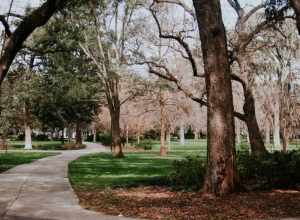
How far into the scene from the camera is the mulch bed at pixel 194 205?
9773 mm

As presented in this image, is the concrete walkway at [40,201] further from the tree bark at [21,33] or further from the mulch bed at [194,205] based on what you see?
the tree bark at [21,33]

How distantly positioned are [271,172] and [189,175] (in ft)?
7.59

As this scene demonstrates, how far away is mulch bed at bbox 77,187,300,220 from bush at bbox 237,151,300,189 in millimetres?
699

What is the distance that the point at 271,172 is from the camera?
13.9 metres

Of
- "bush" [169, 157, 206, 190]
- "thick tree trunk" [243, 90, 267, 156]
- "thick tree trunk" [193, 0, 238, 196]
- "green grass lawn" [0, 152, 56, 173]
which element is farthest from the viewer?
"green grass lawn" [0, 152, 56, 173]

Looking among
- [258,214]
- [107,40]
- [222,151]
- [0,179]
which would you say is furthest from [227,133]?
[107,40]

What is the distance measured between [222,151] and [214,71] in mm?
1889

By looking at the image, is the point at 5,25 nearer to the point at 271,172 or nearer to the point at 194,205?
the point at 194,205

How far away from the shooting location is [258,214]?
385 inches

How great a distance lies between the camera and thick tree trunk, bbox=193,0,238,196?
39.3 ft

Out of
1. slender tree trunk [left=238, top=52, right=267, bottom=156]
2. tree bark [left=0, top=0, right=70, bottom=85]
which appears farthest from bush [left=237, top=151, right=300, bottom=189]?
tree bark [left=0, top=0, right=70, bottom=85]

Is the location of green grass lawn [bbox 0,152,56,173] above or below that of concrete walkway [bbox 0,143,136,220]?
above

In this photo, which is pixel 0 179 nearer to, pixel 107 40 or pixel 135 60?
pixel 135 60

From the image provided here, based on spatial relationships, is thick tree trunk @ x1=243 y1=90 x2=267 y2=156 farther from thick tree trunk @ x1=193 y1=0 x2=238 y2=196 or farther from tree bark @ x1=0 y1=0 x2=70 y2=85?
tree bark @ x1=0 y1=0 x2=70 y2=85
